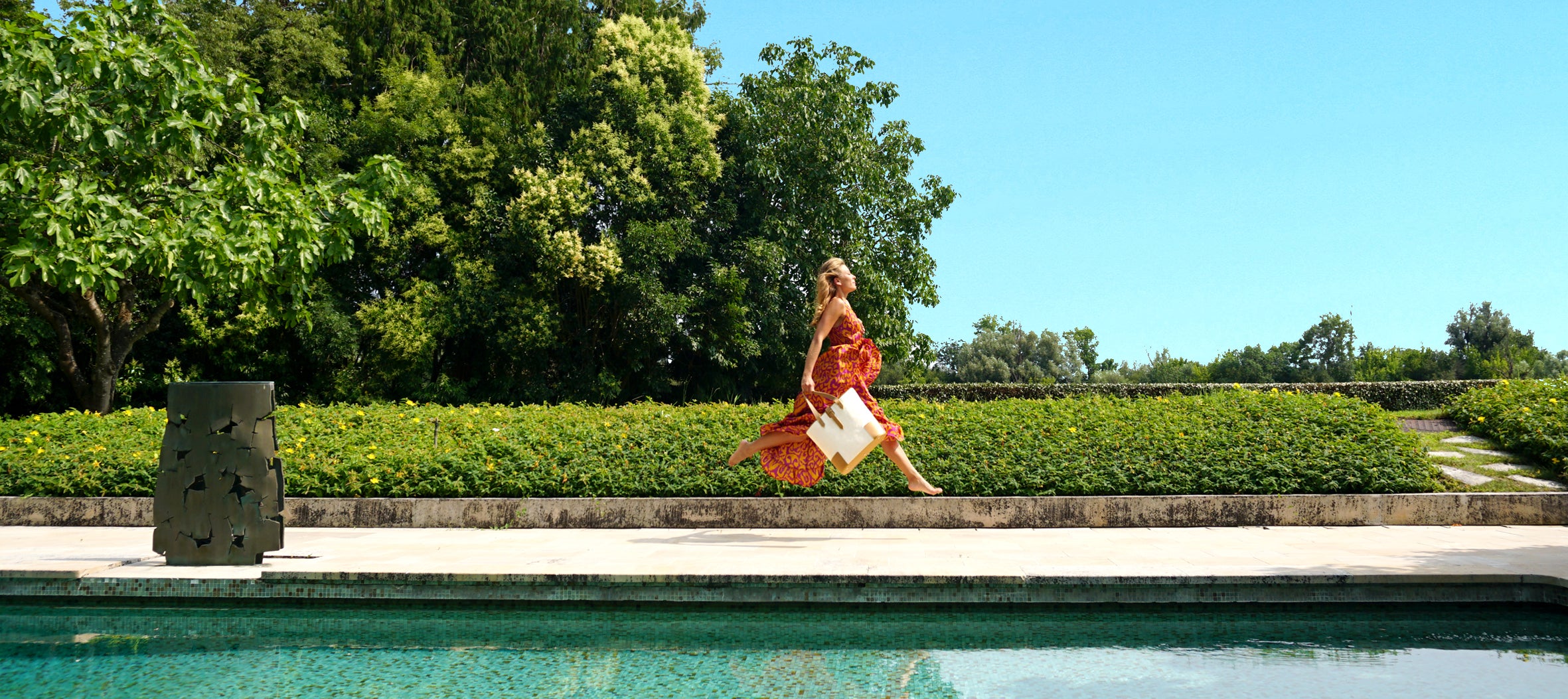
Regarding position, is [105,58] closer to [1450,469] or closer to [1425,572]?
[1425,572]

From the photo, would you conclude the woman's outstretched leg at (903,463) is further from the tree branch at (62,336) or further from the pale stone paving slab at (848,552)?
the tree branch at (62,336)

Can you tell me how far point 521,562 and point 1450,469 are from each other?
9851 mm

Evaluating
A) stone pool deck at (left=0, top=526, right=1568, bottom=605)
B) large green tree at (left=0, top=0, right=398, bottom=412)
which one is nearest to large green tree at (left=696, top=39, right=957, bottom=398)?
large green tree at (left=0, top=0, right=398, bottom=412)

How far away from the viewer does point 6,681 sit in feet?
15.1

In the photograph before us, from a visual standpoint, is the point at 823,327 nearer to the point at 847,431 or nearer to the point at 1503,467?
the point at 847,431

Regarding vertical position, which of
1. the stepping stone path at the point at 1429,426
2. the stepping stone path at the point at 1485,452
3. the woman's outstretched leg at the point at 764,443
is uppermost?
the woman's outstretched leg at the point at 764,443

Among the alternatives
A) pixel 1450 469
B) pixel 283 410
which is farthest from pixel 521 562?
pixel 1450 469

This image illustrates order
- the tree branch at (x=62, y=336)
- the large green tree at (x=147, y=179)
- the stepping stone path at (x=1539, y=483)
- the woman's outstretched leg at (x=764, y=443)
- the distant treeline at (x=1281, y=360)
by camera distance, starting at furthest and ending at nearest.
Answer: the distant treeline at (x=1281, y=360) < the tree branch at (x=62, y=336) < the large green tree at (x=147, y=179) < the stepping stone path at (x=1539, y=483) < the woman's outstretched leg at (x=764, y=443)

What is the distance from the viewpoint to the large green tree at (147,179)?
11797 millimetres

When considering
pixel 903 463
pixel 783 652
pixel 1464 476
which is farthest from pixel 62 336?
pixel 1464 476

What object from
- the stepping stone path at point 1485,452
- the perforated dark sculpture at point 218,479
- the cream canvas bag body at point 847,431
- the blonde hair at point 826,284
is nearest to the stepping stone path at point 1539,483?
the stepping stone path at point 1485,452

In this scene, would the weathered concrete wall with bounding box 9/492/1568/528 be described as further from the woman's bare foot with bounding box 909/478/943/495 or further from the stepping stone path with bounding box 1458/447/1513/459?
the stepping stone path with bounding box 1458/447/1513/459

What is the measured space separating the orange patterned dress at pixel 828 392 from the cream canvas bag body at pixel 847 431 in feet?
0.43

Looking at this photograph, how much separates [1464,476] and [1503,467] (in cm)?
100
